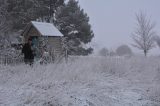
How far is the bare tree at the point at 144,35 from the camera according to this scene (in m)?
35.6

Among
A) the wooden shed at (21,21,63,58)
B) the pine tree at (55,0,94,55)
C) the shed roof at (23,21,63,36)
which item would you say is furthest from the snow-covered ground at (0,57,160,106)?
the pine tree at (55,0,94,55)

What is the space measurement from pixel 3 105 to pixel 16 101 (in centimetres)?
36

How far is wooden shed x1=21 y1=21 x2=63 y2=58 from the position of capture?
17.9 m

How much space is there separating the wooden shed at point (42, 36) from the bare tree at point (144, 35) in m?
18.5

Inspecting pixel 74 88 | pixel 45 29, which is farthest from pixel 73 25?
pixel 74 88

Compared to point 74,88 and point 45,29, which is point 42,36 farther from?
point 74,88

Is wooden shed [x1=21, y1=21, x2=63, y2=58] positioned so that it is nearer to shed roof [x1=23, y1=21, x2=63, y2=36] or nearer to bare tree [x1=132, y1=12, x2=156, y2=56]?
shed roof [x1=23, y1=21, x2=63, y2=36]

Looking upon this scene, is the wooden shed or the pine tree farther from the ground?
the pine tree

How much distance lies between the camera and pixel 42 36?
1830 centimetres

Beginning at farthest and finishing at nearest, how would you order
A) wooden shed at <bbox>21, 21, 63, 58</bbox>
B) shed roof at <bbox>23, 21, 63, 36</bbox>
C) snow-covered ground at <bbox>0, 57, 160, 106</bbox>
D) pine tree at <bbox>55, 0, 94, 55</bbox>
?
pine tree at <bbox>55, 0, 94, 55</bbox> < shed roof at <bbox>23, 21, 63, 36</bbox> < wooden shed at <bbox>21, 21, 63, 58</bbox> < snow-covered ground at <bbox>0, 57, 160, 106</bbox>

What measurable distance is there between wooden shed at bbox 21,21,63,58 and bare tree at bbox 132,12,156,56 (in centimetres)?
1849

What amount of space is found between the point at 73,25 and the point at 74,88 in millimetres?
21297

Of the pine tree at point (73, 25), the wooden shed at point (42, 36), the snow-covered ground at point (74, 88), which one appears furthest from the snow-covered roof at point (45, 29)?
the pine tree at point (73, 25)

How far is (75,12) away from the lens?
29125mm
